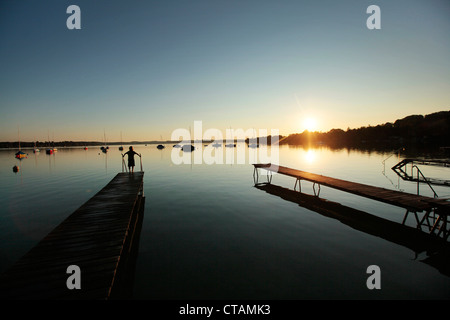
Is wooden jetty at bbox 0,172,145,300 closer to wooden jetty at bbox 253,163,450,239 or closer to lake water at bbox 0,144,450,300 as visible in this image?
lake water at bbox 0,144,450,300

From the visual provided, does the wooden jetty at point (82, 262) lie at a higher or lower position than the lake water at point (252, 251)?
higher

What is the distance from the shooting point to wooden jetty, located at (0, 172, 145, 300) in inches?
202

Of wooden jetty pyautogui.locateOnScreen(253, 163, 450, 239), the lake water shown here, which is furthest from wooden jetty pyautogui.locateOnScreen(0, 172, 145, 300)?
wooden jetty pyautogui.locateOnScreen(253, 163, 450, 239)

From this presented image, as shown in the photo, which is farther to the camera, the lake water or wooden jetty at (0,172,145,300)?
the lake water

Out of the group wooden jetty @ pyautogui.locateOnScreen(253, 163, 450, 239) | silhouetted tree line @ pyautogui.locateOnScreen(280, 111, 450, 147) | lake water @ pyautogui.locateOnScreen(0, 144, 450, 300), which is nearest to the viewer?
lake water @ pyautogui.locateOnScreen(0, 144, 450, 300)

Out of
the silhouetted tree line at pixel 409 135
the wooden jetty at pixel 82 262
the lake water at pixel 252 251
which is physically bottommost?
the lake water at pixel 252 251

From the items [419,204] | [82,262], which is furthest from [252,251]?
[419,204]

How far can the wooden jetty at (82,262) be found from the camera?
202 inches

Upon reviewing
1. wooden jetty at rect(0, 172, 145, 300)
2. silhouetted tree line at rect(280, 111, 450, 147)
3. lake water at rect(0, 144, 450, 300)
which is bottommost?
lake water at rect(0, 144, 450, 300)

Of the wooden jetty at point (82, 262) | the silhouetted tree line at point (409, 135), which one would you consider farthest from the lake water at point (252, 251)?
the silhouetted tree line at point (409, 135)

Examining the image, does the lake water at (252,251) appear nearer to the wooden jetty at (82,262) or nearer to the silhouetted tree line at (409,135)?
the wooden jetty at (82,262)

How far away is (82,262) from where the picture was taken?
249 inches

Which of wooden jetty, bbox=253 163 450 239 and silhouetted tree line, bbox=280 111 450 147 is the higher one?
silhouetted tree line, bbox=280 111 450 147
